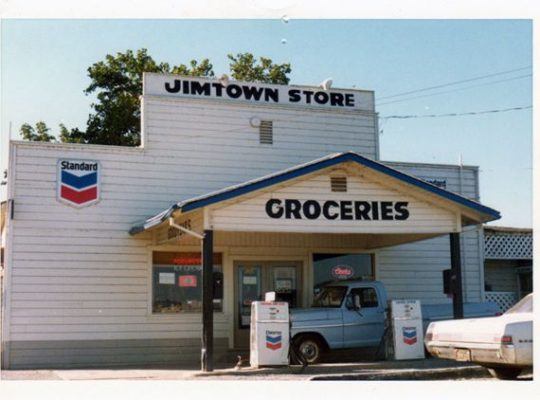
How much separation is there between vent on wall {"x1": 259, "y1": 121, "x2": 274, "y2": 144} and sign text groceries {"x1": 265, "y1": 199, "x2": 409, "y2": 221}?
4.63 metres

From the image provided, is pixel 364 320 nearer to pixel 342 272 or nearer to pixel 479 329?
pixel 342 272

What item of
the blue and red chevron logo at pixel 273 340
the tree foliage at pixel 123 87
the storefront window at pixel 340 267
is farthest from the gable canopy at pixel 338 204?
the tree foliage at pixel 123 87

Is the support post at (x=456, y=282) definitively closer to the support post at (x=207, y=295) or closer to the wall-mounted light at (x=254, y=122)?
the support post at (x=207, y=295)

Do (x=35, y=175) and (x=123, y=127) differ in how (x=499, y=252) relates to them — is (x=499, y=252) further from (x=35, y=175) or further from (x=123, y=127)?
(x=123, y=127)

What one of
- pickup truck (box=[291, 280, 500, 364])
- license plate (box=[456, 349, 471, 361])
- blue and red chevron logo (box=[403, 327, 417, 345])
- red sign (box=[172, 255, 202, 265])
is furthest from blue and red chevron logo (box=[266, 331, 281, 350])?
red sign (box=[172, 255, 202, 265])

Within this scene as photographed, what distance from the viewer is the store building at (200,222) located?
1580 cm

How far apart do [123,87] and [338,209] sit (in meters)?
22.2

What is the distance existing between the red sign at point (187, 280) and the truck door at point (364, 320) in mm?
4137

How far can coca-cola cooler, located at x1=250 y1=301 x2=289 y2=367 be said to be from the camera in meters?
15.1

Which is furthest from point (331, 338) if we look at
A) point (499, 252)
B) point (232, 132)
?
point (499, 252)

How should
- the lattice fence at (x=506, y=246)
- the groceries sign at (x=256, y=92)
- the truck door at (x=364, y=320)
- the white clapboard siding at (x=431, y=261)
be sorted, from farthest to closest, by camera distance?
the lattice fence at (x=506, y=246), the white clapboard siding at (x=431, y=261), the groceries sign at (x=256, y=92), the truck door at (x=364, y=320)

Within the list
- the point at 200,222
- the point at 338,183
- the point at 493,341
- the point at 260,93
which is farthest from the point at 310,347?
the point at 260,93

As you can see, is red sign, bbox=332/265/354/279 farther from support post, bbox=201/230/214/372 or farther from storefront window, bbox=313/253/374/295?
support post, bbox=201/230/214/372

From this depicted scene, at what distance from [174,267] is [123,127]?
664 inches
